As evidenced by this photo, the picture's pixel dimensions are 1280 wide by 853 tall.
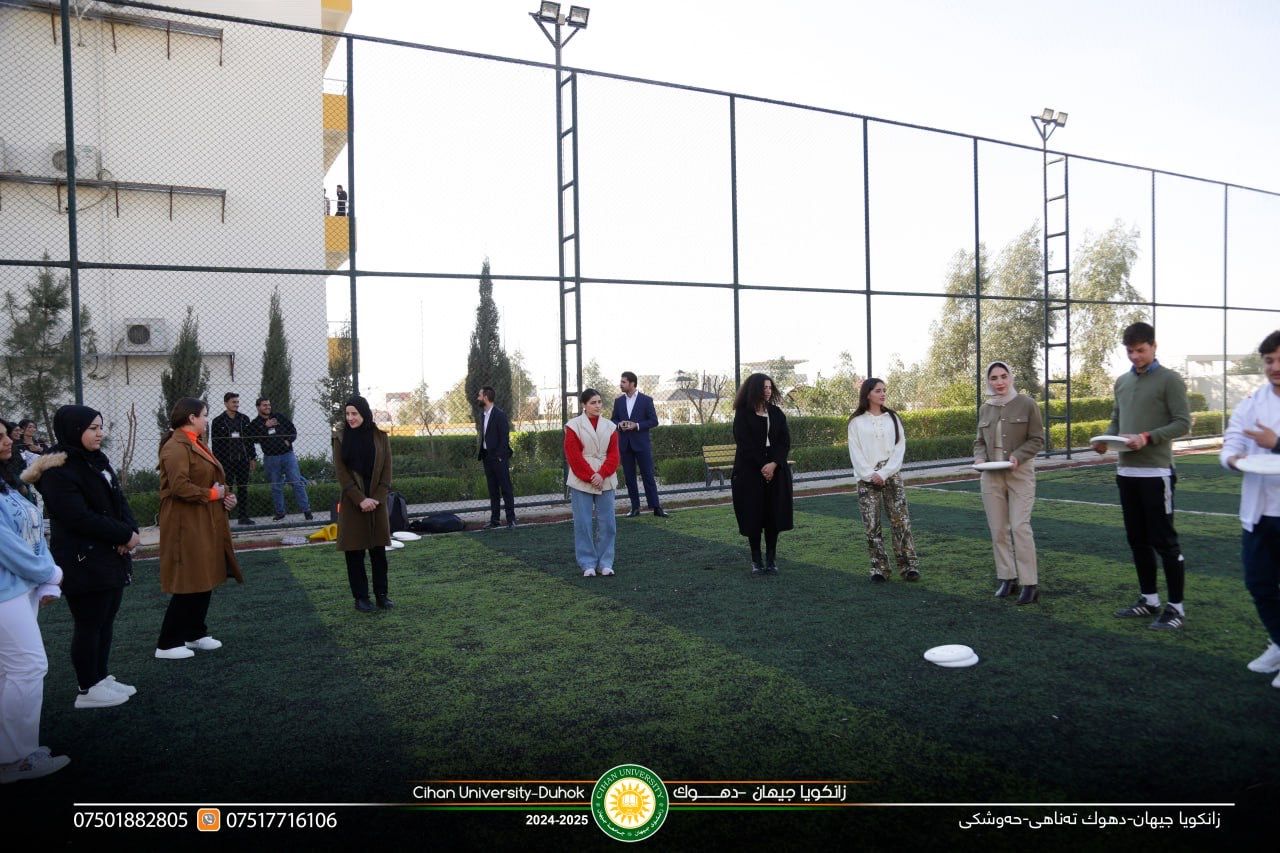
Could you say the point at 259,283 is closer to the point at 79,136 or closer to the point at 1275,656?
the point at 79,136

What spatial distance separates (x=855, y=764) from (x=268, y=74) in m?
20.5

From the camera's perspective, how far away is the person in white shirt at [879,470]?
7.09 metres

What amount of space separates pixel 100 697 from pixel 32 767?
96 centimetres

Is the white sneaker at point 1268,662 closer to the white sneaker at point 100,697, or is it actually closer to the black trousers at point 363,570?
the black trousers at point 363,570

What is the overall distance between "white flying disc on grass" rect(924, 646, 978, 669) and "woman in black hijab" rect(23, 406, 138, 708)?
458 cm

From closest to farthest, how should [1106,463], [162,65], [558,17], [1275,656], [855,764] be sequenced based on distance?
[855,764] → [1275,656] → [558,17] → [1106,463] → [162,65]

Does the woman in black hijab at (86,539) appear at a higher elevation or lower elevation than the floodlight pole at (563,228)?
lower

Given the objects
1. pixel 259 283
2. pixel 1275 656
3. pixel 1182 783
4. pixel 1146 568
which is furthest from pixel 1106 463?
pixel 259 283

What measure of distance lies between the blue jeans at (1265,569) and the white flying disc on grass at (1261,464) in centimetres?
31

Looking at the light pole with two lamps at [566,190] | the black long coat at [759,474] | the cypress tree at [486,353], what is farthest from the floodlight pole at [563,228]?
the cypress tree at [486,353]

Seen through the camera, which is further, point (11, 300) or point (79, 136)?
point (79, 136)

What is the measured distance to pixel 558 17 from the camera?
11.4m

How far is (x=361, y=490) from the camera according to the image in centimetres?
655

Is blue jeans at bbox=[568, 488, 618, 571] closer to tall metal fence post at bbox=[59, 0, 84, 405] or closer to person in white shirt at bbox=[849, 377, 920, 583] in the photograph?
person in white shirt at bbox=[849, 377, 920, 583]
